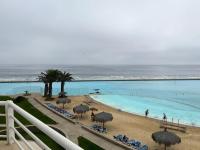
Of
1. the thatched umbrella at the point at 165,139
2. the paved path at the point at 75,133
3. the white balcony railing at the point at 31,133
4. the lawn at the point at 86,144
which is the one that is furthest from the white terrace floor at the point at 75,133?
the white balcony railing at the point at 31,133

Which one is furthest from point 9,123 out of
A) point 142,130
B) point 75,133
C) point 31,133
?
point 142,130

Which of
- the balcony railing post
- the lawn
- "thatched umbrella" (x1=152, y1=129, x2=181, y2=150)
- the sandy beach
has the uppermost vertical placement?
the balcony railing post

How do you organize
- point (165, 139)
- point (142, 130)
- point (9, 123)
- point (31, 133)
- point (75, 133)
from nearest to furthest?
point (31, 133)
point (9, 123)
point (165, 139)
point (75, 133)
point (142, 130)

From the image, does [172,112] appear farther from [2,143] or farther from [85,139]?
[2,143]

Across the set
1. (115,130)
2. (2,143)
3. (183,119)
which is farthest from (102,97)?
(2,143)

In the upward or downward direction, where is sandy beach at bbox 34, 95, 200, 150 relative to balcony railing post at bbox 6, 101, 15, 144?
downward

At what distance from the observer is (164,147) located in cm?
1925

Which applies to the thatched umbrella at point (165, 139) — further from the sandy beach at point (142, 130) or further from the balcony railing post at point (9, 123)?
the balcony railing post at point (9, 123)

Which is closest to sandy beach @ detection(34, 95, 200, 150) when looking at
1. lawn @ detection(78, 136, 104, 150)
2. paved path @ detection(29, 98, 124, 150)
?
paved path @ detection(29, 98, 124, 150)

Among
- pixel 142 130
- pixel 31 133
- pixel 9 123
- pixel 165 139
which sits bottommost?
pixel 142 130

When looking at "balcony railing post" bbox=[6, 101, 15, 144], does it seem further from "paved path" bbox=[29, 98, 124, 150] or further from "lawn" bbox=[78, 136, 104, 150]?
"paved path" bbox=[29, 98, 124, 150]

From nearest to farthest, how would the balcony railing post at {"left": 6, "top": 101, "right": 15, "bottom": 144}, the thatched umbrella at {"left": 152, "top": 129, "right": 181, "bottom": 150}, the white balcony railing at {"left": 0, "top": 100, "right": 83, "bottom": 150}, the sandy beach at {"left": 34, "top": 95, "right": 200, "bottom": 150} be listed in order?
the white balcony railing at {"left": 0, "top": 100, "right": 83, "bottom": 150}, the balcony railing post at {"left": 6, "top": 101, "right": 15, "bottom": 144}, the thatched umbrella at {"left": 152, "top": 129, "right": 181, "bottom": 150}, the sandy beach at {"left": 34, "top": 95, "right": 200, "bottom": 150}

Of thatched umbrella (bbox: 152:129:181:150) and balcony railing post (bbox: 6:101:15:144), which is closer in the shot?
balcony railing post (bbox: 6:101:15:144)

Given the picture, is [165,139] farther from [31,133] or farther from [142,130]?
[31,133]
